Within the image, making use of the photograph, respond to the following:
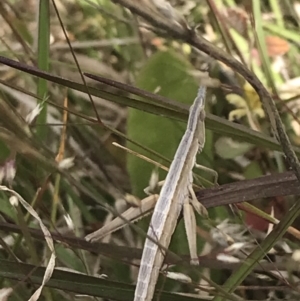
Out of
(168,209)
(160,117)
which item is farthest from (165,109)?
(160,117)

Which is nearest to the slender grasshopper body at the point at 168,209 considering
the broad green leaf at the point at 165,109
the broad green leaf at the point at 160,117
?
the broad green leaf at the point at 165,109

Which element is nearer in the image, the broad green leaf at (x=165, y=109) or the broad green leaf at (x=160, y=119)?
the broad green leaf at (x=165, y=109)

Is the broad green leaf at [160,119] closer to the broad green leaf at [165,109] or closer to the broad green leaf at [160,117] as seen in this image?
the broad green leaf at [160,117]

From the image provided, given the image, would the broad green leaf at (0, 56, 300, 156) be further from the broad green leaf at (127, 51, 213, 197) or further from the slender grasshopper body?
the broad green leaf at (127, 51, 213, 197)

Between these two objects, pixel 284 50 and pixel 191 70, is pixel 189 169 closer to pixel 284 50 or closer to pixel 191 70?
pixel 191 70

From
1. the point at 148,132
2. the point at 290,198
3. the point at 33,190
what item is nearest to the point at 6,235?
the point at 33,190

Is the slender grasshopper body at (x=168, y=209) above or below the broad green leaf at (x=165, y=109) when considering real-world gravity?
below

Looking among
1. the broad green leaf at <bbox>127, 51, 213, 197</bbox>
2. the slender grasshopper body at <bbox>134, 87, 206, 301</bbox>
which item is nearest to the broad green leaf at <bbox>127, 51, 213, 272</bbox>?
the broad green leaf at <bbox>127, 51, 213, 197</bbox>

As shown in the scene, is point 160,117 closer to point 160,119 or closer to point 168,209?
point 160,119

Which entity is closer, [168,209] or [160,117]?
[168,209]

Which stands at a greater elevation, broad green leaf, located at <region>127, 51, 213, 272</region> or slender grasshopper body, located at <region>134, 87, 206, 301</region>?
broad green leaf, located at <region>127, 51, 213, 272</region>

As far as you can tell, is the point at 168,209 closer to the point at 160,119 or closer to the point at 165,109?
the point at 165,109
